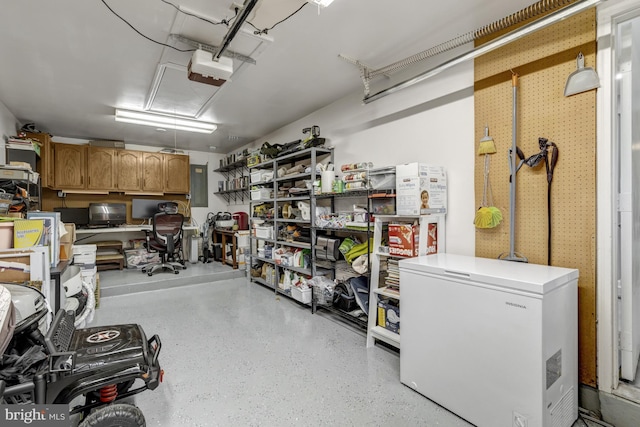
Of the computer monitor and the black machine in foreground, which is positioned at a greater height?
the computer monitor

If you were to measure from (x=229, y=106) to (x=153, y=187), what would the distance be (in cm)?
311

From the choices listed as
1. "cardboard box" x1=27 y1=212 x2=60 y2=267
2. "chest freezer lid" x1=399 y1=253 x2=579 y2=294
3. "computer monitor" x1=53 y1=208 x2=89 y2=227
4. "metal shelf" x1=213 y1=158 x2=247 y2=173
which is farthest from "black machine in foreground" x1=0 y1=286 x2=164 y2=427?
"computer monitor" x1=53 y1=208 x2=89 y2=227

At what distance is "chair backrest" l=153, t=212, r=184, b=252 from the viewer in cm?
487

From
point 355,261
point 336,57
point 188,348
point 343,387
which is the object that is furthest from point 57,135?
point 343,387

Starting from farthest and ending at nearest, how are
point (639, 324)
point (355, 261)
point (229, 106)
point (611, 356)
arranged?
point (229, 106), point (355, 261), point (639, 324), point (611, 356)

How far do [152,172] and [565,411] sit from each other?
6.56 meters

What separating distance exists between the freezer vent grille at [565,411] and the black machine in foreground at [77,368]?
1985mm

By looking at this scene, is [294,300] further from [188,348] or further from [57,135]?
[57,135]

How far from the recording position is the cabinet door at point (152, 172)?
5799 mm

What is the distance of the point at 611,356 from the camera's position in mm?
1679

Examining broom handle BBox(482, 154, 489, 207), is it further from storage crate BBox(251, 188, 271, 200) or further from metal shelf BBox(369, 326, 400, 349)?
storage crate BBox(251, 188, 271, 200)

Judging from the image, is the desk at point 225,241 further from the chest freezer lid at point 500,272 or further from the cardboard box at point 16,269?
the chest freezer lid at point 500,272

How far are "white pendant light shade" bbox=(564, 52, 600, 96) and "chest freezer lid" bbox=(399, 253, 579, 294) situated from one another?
3.45 feet

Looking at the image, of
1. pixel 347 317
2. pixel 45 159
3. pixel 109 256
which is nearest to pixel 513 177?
pixel 347 317
